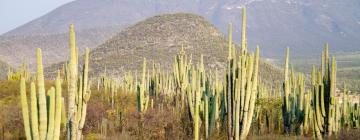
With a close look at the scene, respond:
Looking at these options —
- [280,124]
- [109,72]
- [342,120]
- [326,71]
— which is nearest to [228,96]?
[326,71]

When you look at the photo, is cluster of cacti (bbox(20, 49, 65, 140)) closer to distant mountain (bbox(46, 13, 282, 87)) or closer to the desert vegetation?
the desert vegetation

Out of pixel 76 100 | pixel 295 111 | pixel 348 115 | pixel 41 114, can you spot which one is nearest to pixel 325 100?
pixel 295 111

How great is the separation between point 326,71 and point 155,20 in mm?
51738

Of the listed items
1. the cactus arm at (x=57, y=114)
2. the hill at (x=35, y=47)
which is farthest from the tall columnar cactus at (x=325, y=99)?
A: the hill at (x=35, y=47)

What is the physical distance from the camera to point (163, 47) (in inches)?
2053

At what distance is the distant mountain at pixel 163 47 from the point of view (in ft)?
149

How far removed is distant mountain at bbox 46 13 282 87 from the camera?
4547 cm

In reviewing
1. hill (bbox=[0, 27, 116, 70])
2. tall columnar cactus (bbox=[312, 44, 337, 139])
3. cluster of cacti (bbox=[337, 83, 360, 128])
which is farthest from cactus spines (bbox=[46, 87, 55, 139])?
hill (bbox=[0, 27, 116, 70])

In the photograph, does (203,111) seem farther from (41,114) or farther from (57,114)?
(41,114)

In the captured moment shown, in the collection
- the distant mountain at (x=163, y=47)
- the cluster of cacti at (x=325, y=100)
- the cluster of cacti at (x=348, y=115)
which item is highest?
the distant mountain at (x=163, y=47)

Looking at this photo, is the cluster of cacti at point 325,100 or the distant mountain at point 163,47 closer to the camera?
the cluster of cacti at point 325,100

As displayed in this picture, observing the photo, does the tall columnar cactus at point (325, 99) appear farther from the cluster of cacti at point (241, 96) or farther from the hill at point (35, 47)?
the hill at point (35, 47)

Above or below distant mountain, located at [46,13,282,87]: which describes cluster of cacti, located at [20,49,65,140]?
below

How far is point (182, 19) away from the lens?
195 ft
